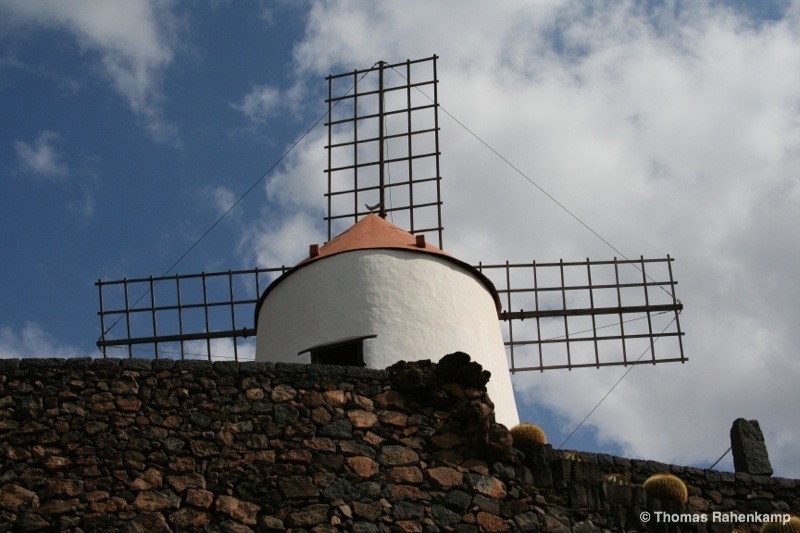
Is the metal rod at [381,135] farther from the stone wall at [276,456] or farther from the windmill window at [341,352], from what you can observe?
the stone wall at [276,456]

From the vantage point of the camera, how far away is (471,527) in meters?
12.6

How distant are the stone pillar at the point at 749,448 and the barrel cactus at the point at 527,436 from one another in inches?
102

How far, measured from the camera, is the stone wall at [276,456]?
485 inches

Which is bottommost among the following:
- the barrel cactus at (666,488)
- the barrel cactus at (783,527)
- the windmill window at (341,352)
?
the barrel cactus at (783,527)

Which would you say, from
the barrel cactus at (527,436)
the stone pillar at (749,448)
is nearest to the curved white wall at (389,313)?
the barrel cactus at (527,436)

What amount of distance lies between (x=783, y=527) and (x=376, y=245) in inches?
224

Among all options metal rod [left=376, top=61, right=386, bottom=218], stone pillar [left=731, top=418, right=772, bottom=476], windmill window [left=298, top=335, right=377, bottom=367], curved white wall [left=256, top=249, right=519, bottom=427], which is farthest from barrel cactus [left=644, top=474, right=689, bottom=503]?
metal rod [left=376, top=61, right=386, bottom=218]

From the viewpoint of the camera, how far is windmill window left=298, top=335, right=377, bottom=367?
1543 centimetres

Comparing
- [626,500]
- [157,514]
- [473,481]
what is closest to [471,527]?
[473,481]

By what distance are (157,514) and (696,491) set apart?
218 inches

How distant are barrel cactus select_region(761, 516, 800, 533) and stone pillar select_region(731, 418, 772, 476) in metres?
1.30

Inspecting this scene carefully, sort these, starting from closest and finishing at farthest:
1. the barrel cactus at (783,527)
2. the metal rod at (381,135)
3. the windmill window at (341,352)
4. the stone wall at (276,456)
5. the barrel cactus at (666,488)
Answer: the stone wall at (276,456) → the barrel cactus at (783,527) → the barrel cactus at (666,488) → the windmill window at (341,352) → the metal rod at (381,135)

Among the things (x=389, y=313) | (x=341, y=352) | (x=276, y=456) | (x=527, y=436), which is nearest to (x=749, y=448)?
(x=527, y=436)

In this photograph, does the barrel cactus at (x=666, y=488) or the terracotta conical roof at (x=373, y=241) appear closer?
the barrel cactus at (x=666, y=488)
